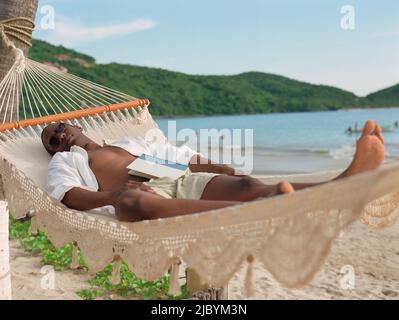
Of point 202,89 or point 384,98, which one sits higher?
point 384,98

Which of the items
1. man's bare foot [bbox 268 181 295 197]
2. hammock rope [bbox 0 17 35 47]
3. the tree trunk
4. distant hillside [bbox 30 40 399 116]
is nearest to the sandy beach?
man's bare foot [bbox 268 181 295 197]

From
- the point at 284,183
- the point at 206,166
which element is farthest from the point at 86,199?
the point at 284,183

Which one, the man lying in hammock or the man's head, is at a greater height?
the man's head

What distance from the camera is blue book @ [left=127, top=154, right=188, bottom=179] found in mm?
2137

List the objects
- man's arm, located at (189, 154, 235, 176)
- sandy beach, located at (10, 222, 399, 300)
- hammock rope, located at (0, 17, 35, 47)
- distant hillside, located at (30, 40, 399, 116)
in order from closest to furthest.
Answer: man's arm, located at (189, 154, 235, 176), sandy beach, located at (10, 222, 399, 300), hammock rope, located at (0, 17, 35, 47), distant hillside, located at (30, 40, 399, 116)

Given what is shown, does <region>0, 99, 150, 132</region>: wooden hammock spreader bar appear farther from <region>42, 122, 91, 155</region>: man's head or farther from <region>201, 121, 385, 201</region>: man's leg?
<region>201, 121, 385, 201</region>: man's leg

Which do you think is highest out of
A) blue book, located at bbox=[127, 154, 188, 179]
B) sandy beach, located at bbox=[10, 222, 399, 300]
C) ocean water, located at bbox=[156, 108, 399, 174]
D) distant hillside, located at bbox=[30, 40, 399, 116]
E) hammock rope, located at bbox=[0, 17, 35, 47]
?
distant hillside, located at bbox=[30, 40, 399, 116]

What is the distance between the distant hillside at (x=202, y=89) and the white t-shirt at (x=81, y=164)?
16840 mm

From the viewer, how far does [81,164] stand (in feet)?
7.48

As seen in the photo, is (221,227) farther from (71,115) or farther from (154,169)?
(71,115)

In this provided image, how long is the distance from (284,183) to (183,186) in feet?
1.92

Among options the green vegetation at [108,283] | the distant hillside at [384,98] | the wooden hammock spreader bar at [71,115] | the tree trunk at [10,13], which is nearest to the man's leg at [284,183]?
the green vegetation at [108,283]

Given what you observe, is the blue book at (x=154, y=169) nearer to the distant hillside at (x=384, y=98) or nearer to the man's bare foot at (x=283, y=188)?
the man's bare foot at (x=283, y=188)
